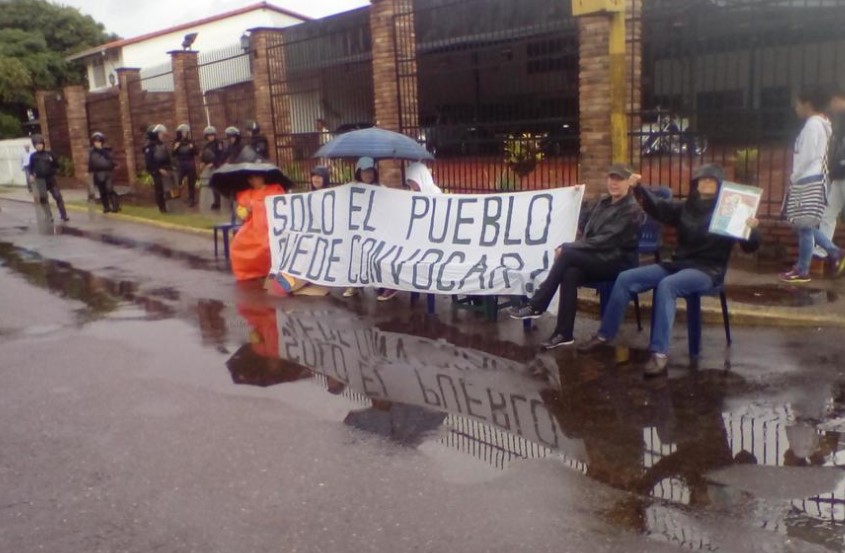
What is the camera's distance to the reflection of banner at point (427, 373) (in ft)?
18.5

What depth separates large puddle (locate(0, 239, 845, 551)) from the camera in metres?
4.34

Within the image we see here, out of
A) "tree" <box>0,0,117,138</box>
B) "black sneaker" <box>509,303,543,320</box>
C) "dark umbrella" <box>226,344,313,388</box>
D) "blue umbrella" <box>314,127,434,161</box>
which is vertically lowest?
"dark umbrella" <box>226,344,313,388</box>

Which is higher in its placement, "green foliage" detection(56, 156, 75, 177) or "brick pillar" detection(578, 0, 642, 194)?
"brick pillar" detection(578, 0, 642, 194)

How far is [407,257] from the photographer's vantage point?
28.1 ft

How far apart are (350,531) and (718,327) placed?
441 cm

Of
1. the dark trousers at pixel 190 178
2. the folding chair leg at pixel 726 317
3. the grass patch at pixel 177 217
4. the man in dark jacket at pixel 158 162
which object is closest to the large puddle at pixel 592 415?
the folding chair leg at pixel 726 317

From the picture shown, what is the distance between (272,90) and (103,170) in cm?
503

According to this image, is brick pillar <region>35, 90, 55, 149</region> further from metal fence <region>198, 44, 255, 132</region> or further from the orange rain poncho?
the orange rain poncho

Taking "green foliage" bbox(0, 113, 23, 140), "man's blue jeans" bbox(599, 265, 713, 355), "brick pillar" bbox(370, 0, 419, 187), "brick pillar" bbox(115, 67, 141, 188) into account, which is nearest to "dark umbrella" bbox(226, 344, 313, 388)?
"man's blue jeans" bbox(599, 265, 713, 355)

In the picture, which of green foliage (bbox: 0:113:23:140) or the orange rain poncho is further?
green foliage (bbox: 0:113:23:140)

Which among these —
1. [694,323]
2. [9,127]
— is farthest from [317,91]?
[9,127]

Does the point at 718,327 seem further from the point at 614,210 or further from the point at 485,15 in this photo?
the point at 485,15

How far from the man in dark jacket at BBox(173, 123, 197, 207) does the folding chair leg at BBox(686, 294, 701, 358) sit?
561 inches

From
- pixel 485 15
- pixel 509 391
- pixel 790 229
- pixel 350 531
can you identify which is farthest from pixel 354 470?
pixel 485 15
